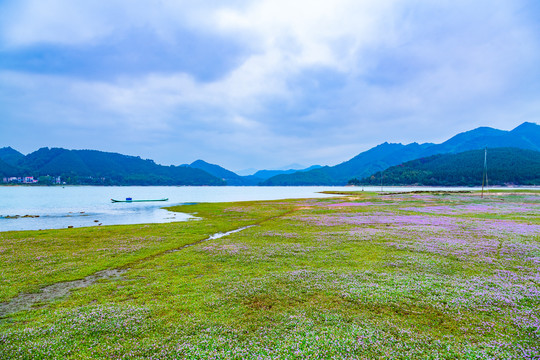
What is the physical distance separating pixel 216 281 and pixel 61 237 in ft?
87.4

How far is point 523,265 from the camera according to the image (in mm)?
17594

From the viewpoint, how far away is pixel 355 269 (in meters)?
17.2

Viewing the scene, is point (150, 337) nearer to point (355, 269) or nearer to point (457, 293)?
point (355, 269)

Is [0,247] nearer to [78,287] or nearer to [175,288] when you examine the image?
[78,287]

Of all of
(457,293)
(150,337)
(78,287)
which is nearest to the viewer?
(150,337)

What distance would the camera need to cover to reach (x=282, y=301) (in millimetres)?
12602

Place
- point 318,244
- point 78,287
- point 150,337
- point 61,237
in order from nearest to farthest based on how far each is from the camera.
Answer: point 150,337 → point 78,287 → point 318,244 → point 61,237

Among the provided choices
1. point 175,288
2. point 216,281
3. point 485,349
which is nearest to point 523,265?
point 485,349

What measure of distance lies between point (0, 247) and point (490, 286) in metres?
40.2

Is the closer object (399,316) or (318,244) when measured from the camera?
(399,316)

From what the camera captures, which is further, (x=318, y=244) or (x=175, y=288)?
(x=318, y=244)

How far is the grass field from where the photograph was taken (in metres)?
9.04

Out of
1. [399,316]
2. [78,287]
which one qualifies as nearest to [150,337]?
[78,287]

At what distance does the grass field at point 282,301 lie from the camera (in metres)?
9.04
